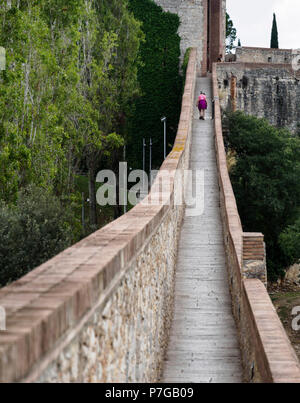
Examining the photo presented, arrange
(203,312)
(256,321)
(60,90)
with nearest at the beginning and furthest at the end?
(256,321) → (203,312) → (60,90)

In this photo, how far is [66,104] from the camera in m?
24.5

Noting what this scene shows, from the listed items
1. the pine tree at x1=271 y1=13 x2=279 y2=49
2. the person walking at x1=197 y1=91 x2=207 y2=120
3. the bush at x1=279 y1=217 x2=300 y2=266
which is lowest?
the bush at x1=279 y1=217 x2=300 y2=266

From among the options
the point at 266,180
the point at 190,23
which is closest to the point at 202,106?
the point at 266,180

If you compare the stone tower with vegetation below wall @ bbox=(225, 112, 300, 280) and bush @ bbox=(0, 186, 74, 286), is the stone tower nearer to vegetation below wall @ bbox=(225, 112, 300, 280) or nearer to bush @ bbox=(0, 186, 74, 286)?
vegetation below wall @ bbox=(225, 112, 300, 280)

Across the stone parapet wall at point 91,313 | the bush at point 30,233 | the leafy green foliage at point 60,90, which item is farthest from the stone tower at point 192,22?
the stone parapet wall at point 91,313

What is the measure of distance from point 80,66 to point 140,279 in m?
23.8

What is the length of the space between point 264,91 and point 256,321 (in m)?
32.5

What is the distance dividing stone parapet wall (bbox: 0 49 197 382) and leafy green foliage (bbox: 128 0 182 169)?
→ 28.5 meters

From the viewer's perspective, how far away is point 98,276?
14.0 ft

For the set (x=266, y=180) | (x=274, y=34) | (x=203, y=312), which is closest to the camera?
(x=203, y=312)

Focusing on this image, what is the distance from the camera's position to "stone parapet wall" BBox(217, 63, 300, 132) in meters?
36.4

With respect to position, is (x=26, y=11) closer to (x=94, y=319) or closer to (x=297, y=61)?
(x=94, y=319)

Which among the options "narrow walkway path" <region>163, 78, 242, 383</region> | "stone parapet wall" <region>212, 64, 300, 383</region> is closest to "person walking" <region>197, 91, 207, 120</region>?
"narrow walkway path" <region>163, 78, 242, 383</region>

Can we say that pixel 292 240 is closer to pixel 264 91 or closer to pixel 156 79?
pixel 264 91
